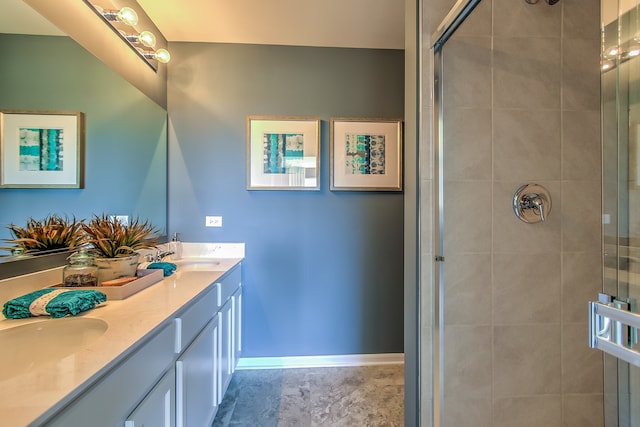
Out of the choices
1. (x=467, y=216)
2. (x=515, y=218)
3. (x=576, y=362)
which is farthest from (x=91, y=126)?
(x=576, y=362)

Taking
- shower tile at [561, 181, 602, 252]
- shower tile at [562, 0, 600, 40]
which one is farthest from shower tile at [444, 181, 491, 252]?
shower tile at [562, 0, 600, 40]

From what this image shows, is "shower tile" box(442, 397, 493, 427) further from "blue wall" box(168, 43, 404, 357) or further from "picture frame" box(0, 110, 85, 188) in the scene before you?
"picture frame" box(0, 110, 85, 188)

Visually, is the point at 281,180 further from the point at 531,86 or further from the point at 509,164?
the point at 531,86

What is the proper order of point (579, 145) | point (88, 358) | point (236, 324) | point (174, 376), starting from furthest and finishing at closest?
point (236, 324), point (579, 145), point (174, 376), point (88, 358)

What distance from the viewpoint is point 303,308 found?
2072 mm

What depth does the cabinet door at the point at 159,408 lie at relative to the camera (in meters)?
0.74

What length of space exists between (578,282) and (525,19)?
4.32ft

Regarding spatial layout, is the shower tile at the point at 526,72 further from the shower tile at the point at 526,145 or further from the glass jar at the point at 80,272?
the glass jar at the point at 80,272

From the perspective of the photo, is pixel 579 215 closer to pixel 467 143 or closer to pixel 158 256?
pixel 467 143

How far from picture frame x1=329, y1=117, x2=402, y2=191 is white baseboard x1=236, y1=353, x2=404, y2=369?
55.5 inches

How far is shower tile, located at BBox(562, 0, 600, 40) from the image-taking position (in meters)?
1.21

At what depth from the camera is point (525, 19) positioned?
1198 mm

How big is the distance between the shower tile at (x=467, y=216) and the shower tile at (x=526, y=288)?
13cm

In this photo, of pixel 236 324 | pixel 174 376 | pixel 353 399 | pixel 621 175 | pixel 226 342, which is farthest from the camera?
pixel 236 324
